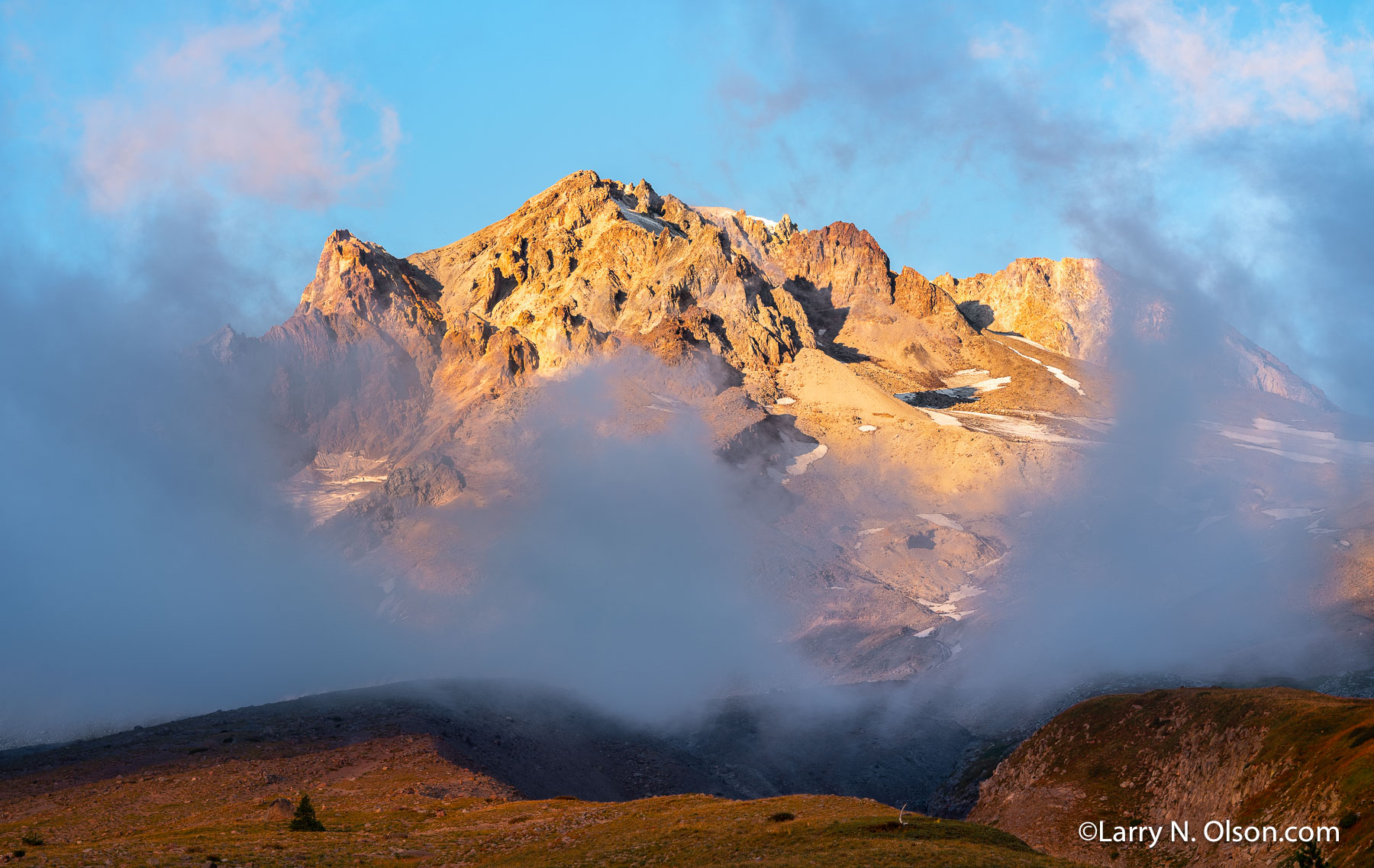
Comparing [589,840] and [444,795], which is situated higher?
[589,840]

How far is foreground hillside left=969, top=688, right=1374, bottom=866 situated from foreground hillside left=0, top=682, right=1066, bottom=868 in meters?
20.9

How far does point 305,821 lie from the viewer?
7100 centimetres

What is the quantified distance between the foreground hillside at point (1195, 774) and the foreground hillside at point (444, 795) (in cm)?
2092

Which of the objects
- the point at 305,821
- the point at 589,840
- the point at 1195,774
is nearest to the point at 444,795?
the point at 305,821

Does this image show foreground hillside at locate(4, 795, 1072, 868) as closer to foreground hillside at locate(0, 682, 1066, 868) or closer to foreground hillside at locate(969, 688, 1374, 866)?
foreground hillside at locate(0, 682, 1066, 868)

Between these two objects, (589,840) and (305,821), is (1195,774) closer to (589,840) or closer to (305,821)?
(589,840)

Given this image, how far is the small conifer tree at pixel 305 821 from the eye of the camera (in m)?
70.2

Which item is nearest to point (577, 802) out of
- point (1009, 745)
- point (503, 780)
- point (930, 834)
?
point (503, 780)

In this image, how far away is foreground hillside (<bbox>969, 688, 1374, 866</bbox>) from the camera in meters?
63.7

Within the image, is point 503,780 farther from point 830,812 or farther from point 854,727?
point 854,727

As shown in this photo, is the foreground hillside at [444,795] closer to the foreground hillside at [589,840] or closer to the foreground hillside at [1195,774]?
the foreground hillside at [589,840]

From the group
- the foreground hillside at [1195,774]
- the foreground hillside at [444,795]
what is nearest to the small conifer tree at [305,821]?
the foreground hillside at [444,795]

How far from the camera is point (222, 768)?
107500mm

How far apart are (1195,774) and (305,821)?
75390mm
